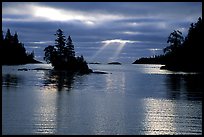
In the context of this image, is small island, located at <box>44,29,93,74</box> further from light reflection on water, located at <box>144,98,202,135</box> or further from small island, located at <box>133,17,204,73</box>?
light reflection on water, located at <box>144,98,202,135</box>

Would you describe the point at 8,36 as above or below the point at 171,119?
above

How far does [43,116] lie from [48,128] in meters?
4.43

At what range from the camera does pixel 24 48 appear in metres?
166

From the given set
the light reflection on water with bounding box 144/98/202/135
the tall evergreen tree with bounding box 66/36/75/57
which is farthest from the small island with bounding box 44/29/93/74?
the light reflection on water with bounding box 144/98/202/135

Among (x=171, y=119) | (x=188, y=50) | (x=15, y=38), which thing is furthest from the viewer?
(x=15, y=38)

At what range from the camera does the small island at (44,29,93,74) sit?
10831 cm

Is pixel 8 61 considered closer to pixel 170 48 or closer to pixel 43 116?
pixel 170 48

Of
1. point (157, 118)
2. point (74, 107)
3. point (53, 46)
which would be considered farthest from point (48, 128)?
point (53, 46)

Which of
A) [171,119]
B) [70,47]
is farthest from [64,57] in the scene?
[171,119]

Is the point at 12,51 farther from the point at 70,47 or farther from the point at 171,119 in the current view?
the point at 171,119

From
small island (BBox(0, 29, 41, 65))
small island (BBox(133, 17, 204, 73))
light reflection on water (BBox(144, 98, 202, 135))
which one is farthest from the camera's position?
small island (BBox(0, 29, 41, 65))

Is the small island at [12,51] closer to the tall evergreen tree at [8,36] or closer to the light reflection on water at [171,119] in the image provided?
the tall evergreen tree at [8,36]

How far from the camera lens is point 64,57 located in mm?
111375

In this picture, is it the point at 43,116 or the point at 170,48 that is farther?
the point at 170,48
